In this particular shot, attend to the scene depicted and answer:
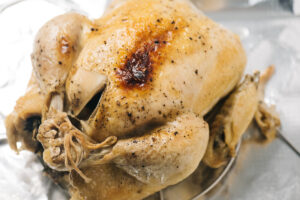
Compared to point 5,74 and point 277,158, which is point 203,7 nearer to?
point 277,158

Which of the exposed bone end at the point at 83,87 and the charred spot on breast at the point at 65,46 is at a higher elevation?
the charred spot on breast at the point at 65,46

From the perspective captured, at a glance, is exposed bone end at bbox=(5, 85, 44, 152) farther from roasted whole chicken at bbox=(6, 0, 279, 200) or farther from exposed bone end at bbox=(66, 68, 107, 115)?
exposed bone end at bbox=(66, 68, 107, 115)

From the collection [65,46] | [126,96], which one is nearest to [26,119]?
[65,46]

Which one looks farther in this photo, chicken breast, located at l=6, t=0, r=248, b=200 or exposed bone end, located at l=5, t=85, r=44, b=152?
exposed bone end, located at l=5, t=85, r=44, b=152

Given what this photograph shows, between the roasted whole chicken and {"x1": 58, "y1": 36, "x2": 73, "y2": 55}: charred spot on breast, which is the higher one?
{"x1": 58, "y1": 36, "x2": 73, "y2": 55}: charred spot on breast

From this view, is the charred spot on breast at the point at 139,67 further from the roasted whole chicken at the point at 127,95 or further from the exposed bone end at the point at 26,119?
the exposed bone end at the point at 26,119

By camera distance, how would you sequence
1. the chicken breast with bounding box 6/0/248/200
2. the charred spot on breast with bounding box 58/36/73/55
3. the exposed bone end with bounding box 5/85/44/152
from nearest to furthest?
the chicken breast with bounding box 6/0/248/200
the charred spot on breast with bounding box 58/36/73/55
the exposed bone end with bounding box 5/85/44/152

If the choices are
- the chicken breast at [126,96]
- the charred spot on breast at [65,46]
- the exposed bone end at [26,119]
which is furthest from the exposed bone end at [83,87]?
the exposed bone end at [26,119]

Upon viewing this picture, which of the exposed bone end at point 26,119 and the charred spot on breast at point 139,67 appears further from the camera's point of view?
the exposed bone end at point 26,119

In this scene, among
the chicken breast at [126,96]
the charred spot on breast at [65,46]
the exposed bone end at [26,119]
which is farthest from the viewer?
the exposed bone end at [26,119]

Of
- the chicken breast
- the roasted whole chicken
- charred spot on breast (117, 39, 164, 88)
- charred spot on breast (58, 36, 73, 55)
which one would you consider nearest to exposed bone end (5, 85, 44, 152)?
the roasted whole chicken

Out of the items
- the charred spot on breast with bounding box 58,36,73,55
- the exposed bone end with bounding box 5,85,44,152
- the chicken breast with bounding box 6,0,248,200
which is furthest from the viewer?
the exposed bone end with bounding box 5,85,44,152
